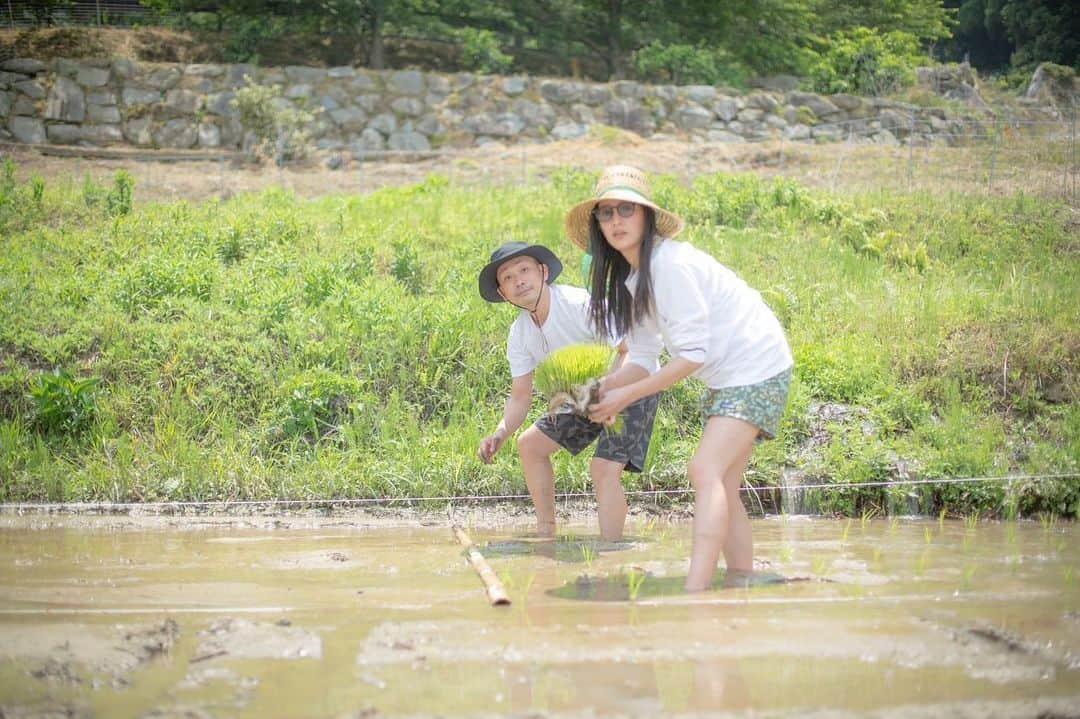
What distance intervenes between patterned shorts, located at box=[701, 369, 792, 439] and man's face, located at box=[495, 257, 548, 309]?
110 centimetres

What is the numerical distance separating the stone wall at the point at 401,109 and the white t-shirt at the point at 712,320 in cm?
1185

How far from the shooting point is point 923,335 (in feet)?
25.2

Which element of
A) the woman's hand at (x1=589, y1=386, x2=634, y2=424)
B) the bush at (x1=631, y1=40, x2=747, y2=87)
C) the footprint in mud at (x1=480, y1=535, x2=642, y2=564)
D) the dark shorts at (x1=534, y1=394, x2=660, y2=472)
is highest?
the bush at (x1=631, y1=40, x2=747, y2=87)

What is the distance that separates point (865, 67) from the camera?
1867cm

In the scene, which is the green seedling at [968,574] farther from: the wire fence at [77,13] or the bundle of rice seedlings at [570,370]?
the wire fence at [77,13]

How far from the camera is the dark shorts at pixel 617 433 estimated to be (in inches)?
197

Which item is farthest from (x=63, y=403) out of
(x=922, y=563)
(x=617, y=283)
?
(x=922, y=563)

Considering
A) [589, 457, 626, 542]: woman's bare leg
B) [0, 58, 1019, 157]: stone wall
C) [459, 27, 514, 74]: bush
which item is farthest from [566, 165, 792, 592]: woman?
[459, 27, 514, 74]: bush

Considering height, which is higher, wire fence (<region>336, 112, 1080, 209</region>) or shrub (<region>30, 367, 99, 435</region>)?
wire fence (<region>336, 112, 1080, 209</region>)

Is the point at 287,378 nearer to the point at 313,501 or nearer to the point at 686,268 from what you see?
the point at 313,501

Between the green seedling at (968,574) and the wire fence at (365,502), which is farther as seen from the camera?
the wire fence at (365,502)

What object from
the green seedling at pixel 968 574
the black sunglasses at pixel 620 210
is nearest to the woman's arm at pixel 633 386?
the black sunglasses at pixel 620 210

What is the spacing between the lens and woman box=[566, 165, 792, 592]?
4.07 m

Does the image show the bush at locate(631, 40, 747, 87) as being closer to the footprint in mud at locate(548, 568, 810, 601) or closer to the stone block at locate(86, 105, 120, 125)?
the stone block at locate(86, 105, 120, 125)
